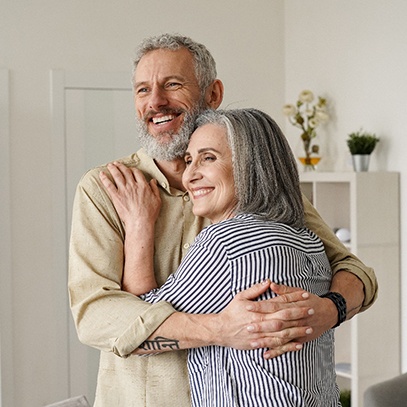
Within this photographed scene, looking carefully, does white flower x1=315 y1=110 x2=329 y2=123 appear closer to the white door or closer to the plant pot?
the plant pot

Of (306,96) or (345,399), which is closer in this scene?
(345,399)

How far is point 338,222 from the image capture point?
15.5ft

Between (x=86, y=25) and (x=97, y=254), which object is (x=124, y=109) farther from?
(x=97, y=254)

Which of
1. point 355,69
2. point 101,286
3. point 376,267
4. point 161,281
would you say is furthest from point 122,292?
point 355,69

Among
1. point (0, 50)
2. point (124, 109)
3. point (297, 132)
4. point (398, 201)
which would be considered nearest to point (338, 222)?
point (398, 201)

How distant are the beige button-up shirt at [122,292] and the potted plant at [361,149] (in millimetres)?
2256

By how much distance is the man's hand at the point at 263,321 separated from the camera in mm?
1672

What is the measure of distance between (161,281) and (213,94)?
579 millimetres

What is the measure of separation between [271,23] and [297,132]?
29.9 inches

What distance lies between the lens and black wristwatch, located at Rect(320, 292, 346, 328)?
Answer: 1.88 m

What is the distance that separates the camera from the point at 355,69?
4648 millimetres

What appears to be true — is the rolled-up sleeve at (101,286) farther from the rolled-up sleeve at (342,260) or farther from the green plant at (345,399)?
the green plant at (345,399)

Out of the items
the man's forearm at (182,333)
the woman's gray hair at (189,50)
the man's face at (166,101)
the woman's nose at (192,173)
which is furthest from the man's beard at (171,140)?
the man's forearm at (182,333)

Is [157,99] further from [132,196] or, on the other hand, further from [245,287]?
[245,287]
